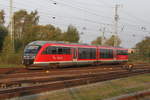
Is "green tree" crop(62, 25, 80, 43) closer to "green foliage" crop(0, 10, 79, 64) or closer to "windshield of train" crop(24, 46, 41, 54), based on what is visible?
"green foliage" crop(0, 10, 79, 64)

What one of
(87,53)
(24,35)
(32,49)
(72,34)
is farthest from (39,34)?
(32,49)

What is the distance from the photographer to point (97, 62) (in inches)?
1267

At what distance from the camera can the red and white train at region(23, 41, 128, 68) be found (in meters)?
22.8

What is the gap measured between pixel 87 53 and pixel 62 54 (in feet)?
17.2

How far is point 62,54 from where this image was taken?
25.4m

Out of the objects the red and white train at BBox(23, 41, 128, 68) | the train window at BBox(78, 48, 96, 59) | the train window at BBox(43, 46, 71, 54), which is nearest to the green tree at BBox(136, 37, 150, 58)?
the red and white train at BBox(23, 41, 128, 68)

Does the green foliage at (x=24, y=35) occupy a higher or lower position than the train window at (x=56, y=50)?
higher

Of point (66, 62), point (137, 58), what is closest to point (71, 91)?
point (66, 62)

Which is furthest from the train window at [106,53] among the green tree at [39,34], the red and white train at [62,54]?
the green tree at [39,34]

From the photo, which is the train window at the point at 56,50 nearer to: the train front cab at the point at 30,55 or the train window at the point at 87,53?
the train front cab at the point at 30,55

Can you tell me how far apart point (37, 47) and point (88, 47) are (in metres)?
8.80

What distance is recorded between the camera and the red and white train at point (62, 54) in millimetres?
22808

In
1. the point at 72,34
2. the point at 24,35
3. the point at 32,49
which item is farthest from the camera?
the point at 72,34

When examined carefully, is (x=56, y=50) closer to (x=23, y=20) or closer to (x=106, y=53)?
(x=106, y=53)
